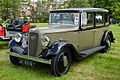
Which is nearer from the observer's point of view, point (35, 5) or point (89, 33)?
point (89, 33)

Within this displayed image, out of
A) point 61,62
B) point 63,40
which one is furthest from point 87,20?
point 61,62

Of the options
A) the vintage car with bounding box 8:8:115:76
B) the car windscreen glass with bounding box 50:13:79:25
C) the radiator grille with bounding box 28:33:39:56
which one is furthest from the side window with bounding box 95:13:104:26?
the radiator grille with bounding box 28:33:39:56

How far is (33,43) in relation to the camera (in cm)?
573

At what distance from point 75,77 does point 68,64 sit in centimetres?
44

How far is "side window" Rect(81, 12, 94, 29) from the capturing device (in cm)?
674

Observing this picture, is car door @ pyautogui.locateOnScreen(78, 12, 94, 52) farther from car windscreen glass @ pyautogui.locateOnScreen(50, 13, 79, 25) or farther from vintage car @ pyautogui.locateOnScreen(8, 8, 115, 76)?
car windscreen glass @ pyautogui.locateOnScreen(50, 13, 79, 25)

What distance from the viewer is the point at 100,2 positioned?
4394cm

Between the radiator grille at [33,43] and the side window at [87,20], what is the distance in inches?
69.5

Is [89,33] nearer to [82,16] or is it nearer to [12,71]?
[82,16]

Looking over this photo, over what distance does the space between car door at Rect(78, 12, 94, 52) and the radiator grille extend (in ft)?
5.22

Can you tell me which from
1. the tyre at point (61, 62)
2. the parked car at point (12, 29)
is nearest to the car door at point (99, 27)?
the tyre at point (61, 62)

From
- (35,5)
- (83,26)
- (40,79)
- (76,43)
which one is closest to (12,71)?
(40,79)

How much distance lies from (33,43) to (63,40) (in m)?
0.82

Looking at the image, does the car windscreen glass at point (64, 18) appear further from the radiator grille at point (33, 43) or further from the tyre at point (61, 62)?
the radiator grille at point (33, 43)
